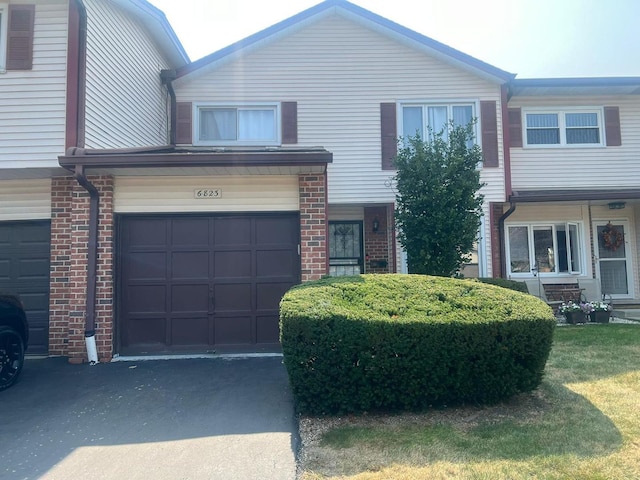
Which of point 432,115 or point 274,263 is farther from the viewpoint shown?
point 432,115

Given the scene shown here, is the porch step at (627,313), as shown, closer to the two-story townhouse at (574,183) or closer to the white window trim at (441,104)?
the two-story townhouse at (574,183)

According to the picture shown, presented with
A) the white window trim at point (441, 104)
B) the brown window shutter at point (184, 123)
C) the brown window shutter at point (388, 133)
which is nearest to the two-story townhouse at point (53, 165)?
the brown window shutter at point (184, 123)

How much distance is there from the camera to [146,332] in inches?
272

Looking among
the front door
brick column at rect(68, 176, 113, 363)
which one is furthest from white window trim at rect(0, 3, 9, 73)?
the front door

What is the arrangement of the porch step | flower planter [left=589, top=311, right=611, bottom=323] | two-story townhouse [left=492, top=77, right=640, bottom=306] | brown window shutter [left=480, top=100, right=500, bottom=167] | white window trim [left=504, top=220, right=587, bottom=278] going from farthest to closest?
white window trim [left=504, top=220, right=587, bottom=278] → two-story townhouse [left=492, top=77, right=640, bottom=306] → the porch step → brown window shutter [left=480, top=100, right=500, bottom=167] → flower planter [left=589, top=311, right=611, bottom=323]

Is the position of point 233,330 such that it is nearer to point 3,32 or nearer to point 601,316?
point 3,32

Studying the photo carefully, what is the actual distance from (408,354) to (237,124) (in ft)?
25.7

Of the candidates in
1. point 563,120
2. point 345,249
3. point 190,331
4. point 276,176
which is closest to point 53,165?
point 190,331

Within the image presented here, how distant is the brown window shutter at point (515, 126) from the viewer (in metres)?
11.0

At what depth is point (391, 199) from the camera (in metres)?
10.0

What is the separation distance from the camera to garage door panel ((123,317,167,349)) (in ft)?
22.6

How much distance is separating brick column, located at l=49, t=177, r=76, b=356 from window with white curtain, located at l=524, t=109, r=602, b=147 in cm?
1072

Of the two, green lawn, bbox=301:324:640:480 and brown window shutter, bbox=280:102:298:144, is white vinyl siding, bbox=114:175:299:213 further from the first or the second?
green lawn, bbox=301:324:640:480

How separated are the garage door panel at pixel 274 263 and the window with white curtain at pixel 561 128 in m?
7.76
